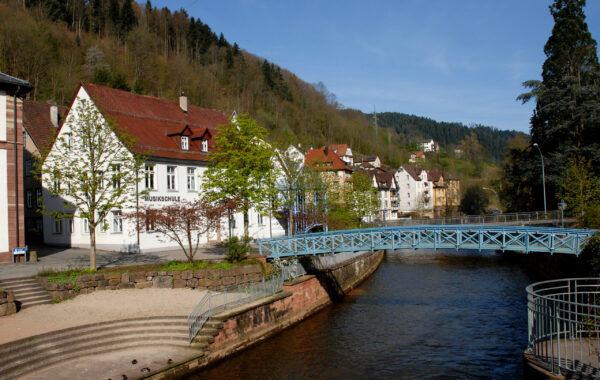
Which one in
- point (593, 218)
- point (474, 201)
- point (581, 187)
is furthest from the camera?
point (474, 201)

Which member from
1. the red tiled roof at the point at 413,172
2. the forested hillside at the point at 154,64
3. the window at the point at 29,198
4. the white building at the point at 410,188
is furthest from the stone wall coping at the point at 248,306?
the red tiled roof at the point at 413,172

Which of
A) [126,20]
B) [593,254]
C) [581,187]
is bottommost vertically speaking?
[593,254]

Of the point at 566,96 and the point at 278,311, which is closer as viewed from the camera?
the point at 278,311

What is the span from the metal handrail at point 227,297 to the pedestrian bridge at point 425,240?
92.0 inches

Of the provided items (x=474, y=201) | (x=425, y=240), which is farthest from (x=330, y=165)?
(x=425, y=240)

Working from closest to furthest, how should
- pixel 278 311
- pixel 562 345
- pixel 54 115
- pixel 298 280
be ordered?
1. pixel 562 345
2. pixel 278 311
3. pixel 298 280
4. pixel 54 115

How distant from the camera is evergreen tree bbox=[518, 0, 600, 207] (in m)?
41.2

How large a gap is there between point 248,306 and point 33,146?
26100mm

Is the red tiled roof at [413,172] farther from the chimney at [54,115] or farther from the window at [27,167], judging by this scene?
the window at [27,167]

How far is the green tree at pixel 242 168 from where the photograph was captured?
26.4 meters

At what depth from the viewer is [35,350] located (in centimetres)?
1305

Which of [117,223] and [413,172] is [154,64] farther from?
[413,172]

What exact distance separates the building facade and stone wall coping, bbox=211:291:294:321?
42.3ft

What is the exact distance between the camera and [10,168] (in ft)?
75.2
